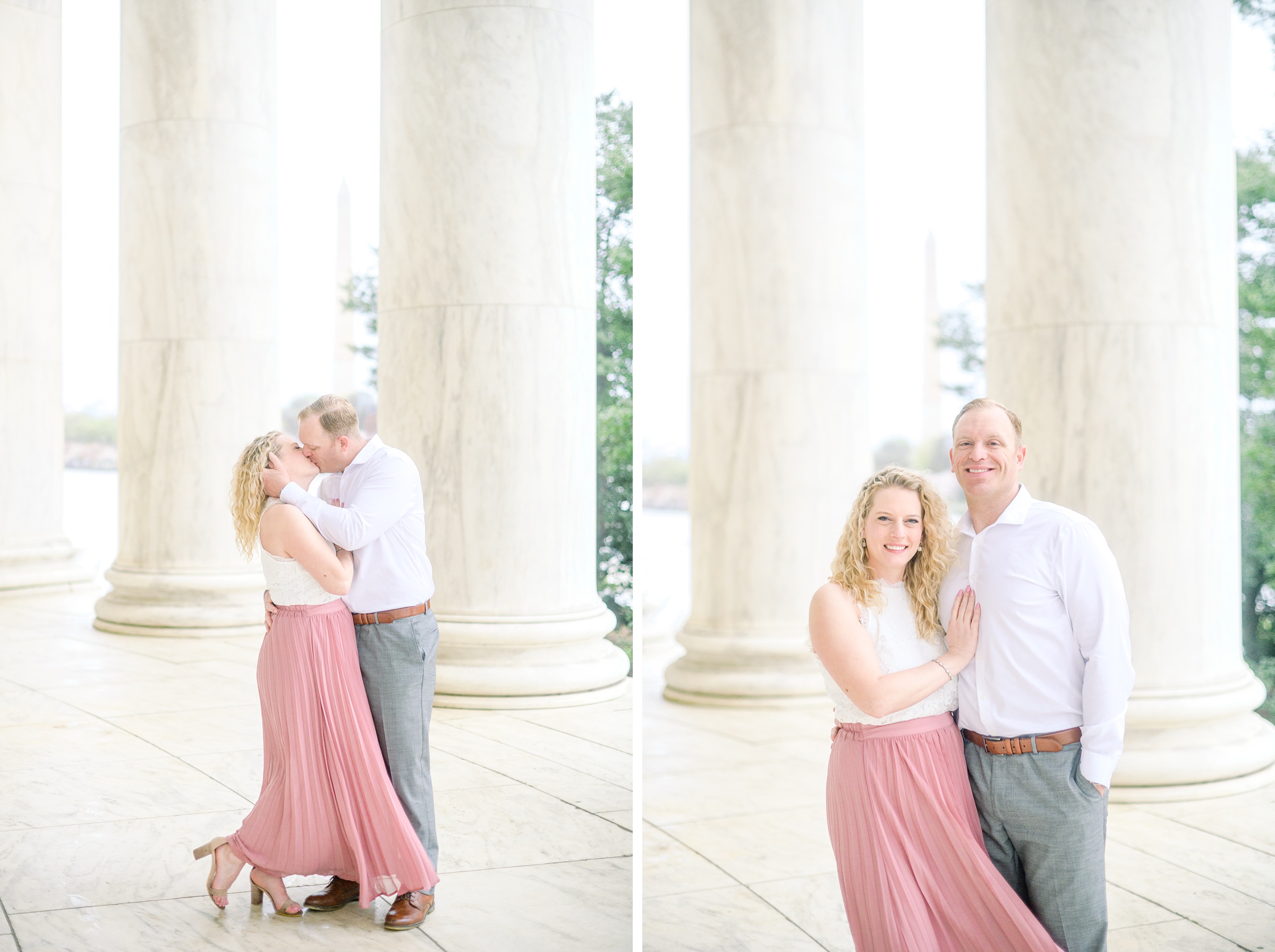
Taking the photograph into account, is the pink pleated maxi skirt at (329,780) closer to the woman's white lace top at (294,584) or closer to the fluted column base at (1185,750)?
the woman's white lace top at (294,584)

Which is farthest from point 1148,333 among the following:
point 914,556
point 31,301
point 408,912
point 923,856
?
point 31,301

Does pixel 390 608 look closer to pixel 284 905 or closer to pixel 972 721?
pixel 284 905

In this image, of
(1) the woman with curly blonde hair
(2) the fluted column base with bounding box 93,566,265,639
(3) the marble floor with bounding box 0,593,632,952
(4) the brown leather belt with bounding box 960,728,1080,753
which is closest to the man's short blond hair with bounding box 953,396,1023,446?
(1) the woman with curly blonde hair

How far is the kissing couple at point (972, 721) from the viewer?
996 inches

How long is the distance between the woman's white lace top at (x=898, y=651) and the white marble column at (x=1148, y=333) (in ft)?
77.0

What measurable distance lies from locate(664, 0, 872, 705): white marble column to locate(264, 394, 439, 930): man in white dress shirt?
123 ft

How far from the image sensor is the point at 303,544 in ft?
104

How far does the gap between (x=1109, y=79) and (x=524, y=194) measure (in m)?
25.0

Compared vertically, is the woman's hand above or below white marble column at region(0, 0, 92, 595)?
below

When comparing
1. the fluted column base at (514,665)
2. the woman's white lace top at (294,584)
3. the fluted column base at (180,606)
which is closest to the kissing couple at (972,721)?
the woman's white lace top at (294,584)

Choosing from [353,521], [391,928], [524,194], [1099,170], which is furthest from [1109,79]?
[391,928]

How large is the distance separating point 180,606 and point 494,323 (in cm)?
3444

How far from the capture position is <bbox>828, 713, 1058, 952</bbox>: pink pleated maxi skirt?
2519cm

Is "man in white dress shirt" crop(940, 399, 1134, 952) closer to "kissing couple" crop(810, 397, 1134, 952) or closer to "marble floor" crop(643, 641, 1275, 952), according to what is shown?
"kissing couple" crop(810, 397, 1134, 952)
